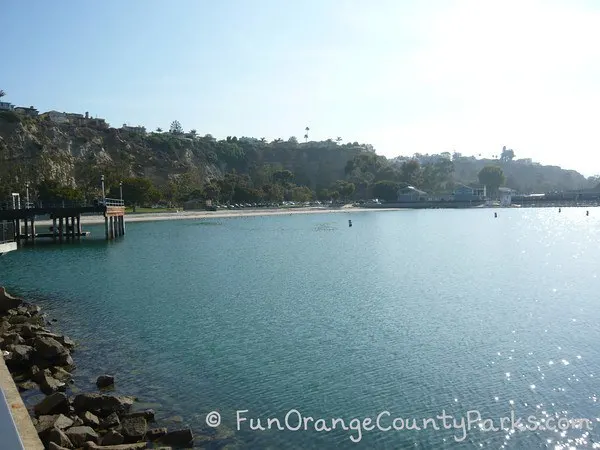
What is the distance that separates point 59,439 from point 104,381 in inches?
203

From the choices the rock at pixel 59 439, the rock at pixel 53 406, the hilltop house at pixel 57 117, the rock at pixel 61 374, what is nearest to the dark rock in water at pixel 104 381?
the rock at pixel 61 374

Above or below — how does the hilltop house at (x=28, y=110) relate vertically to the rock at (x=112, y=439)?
above

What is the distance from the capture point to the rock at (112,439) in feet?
39.9

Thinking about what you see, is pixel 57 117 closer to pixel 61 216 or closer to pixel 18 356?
pixel 61 216

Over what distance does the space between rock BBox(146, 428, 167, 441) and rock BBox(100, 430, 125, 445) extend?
1.99ft

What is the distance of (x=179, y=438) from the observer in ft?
41.1

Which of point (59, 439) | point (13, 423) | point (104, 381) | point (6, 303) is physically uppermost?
point (13, 423)

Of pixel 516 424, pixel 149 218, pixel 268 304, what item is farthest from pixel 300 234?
pixel 516 424

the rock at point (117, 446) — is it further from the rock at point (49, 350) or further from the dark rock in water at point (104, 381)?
the rock at point (49, 350)

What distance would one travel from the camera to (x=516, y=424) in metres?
13.9

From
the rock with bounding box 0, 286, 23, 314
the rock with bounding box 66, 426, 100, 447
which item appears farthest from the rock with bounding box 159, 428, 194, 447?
the rock with bounding box 0, 286, 23, 314

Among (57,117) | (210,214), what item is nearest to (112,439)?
(210,214)

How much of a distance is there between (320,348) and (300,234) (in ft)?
190

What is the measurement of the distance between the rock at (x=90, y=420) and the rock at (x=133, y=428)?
1.96 ft
